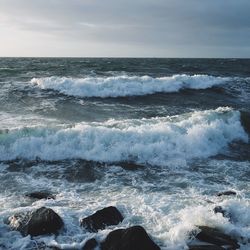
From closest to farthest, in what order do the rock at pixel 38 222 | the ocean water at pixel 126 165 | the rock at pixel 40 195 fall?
the rock at pixel 38 222, the ocean water at pixel 126 165, the rock at pixel 40 195

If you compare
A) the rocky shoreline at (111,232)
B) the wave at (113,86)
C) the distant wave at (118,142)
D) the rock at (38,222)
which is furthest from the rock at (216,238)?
the wave at (113,86)

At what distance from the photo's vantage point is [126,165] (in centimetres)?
1236

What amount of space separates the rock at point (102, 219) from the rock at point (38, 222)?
54cm

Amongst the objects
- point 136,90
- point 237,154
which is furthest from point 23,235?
point 136,90

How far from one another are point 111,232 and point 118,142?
690 centimetres

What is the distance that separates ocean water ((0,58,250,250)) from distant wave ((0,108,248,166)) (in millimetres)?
36

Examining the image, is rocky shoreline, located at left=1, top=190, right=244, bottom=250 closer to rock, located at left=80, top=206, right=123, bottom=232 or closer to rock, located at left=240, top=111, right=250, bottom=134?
rock, located at left=80, top=206, right=123, bottom=232

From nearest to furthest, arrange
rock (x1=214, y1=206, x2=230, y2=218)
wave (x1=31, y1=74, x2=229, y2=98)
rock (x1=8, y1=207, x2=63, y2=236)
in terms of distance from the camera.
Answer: rock (x1=8, y1=207, x2=63, y2=236), rock (x1=214, y1=206, x2=230, y2=218), wave (x1=31, y1=74, x2=229, y2=98)

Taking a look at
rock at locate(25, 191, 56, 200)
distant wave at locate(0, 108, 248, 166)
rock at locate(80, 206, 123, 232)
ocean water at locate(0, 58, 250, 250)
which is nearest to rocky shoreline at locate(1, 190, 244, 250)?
rock at locate(80, 206, 123, 232)

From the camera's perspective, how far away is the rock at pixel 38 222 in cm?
738

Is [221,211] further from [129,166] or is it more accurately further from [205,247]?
[129,166]

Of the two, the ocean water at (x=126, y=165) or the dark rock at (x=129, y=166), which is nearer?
the ocean water at (x=126, y=165)

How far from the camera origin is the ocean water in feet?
26.0

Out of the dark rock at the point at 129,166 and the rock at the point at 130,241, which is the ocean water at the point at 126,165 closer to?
the dark rock at the point at 129,166
